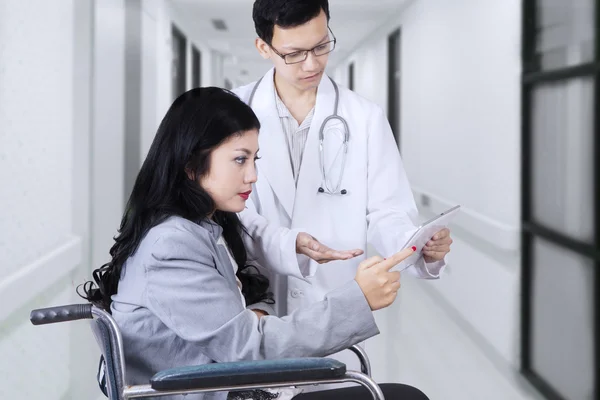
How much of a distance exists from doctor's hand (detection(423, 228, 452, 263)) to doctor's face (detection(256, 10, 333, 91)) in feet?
1.75

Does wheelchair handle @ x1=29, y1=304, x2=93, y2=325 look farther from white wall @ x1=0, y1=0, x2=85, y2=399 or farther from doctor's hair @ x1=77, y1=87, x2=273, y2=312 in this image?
white wall @ x1=0, y1=0, x2=85, y2=399

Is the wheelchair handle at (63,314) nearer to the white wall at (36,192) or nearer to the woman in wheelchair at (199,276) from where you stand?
the woman in wheelchair at (199,276)

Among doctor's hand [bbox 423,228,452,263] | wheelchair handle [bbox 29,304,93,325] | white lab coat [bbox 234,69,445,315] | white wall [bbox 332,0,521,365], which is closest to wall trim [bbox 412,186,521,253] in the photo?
white wall [bbox 332,0,521,365]

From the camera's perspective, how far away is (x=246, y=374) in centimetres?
106

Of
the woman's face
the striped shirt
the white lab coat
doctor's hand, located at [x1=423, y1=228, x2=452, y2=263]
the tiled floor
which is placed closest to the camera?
the woman's face

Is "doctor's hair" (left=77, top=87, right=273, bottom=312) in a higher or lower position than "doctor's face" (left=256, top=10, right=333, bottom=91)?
lower

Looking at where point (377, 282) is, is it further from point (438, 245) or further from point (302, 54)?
point (302, 54)

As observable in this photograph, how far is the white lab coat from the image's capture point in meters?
1.84

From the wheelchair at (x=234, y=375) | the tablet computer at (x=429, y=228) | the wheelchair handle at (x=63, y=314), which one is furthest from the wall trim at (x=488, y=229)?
the wheelchair handle at (x=63, y=314)

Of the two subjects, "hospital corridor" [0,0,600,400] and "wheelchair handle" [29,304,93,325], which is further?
"hospital corridor" [0,0,600,400]

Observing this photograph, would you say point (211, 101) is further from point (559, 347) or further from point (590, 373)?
point (559, 347)

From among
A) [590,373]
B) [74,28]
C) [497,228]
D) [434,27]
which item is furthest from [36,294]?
[434,27]

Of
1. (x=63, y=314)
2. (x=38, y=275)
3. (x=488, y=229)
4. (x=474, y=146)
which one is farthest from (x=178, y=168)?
(x=474, y=146)

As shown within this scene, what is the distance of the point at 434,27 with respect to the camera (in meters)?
5.08
